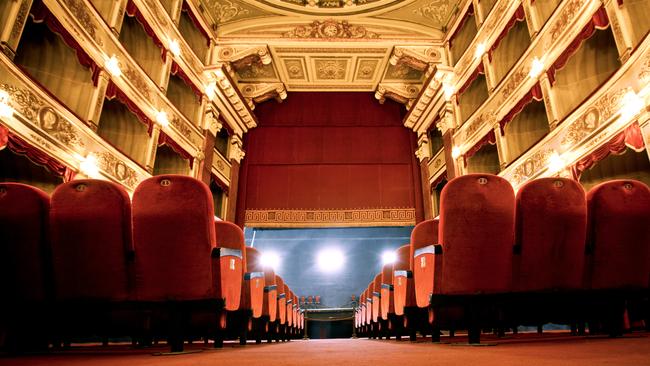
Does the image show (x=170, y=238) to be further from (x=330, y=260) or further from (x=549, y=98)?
(x=330, y=260)

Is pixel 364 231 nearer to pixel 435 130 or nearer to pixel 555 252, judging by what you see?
pixel 435 130

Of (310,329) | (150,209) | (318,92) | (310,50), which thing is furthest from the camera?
(318,92)

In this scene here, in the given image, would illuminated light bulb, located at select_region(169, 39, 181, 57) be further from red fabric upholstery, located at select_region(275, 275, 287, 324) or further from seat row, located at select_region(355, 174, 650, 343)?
seat row, located at select_region(355, 174, 650, 343)

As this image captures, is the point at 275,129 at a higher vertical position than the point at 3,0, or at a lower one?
higher

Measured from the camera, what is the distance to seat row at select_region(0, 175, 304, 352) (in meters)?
1.55

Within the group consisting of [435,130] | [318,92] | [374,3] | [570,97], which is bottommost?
[570,97]

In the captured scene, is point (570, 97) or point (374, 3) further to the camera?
Result: point (374, 3)

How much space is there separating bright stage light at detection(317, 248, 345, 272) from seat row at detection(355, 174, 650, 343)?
6.30 metres

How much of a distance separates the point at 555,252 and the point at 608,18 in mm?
3451

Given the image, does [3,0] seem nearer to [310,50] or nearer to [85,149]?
[85,149]

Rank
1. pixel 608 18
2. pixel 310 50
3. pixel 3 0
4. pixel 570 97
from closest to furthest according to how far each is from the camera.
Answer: pixel 3 0 < pixel 608 18 < pixel 570 97 < pixel 310 50

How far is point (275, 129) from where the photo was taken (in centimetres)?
876

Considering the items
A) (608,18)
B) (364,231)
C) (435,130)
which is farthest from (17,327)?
(435,130)

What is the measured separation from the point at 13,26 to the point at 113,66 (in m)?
1.44
